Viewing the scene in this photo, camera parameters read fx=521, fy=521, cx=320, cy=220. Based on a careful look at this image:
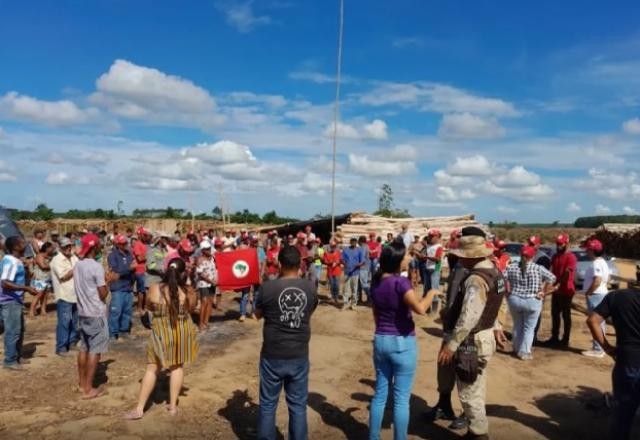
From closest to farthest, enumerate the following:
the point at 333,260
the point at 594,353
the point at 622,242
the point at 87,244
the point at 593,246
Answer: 1. the point at 87,244
2. the point at 593,246
3. the point at 594,353
4. the point at 333,260
5. the point at 622,242

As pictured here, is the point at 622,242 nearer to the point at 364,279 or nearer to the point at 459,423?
the point at 364,279

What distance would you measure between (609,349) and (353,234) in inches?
670

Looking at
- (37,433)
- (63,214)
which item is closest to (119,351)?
(37,433)

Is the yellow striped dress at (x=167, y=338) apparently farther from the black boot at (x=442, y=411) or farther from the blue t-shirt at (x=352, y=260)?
the blue t-shirt at (x=352, y=260)

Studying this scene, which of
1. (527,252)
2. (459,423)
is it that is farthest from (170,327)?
(527,252)

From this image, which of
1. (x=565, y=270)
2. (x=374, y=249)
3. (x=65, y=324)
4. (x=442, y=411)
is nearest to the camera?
(x=442, y=411)

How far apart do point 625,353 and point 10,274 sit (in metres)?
7.20

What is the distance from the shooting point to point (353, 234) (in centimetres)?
2148

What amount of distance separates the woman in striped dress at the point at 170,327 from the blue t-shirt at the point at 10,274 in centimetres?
282

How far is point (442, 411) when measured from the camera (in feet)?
18.8

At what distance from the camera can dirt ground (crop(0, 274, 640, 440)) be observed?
5512 mm

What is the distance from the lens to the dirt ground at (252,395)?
5512 mm

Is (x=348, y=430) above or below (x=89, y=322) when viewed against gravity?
below

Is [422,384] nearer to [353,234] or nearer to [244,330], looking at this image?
[244,330]
